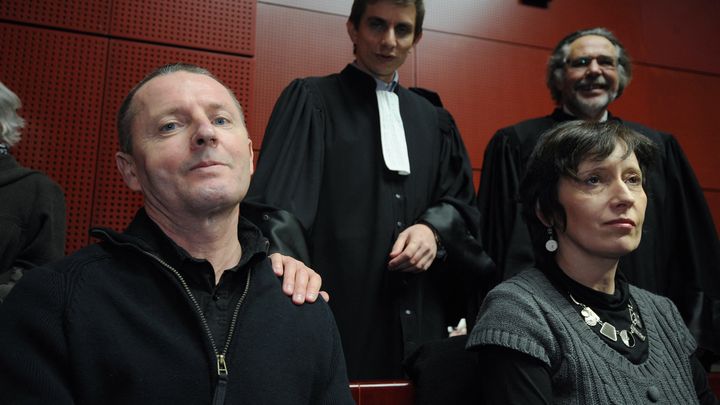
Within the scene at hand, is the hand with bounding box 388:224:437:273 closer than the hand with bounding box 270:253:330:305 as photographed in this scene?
No

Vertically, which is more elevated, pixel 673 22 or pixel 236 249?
pixel 673 22

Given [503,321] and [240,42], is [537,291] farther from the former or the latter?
[240,42]

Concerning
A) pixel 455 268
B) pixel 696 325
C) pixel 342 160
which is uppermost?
pixel 342 160

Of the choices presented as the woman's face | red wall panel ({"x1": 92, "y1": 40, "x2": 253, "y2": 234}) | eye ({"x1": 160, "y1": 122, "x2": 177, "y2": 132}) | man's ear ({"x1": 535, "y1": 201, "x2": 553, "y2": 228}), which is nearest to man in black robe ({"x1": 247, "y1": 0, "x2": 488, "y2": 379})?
man's ear ({"x1": 535, "y1": 201, "x2": 553, "y2": 228})

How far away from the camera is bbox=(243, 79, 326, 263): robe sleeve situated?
179 cm

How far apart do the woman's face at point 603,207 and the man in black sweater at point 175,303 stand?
0.64 m

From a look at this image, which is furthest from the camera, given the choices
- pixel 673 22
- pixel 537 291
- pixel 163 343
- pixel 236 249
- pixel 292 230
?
pixel 673 22

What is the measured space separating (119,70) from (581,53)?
1943 mm

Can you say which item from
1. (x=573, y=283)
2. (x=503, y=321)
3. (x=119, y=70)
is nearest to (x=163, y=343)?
(x=503, y=321)

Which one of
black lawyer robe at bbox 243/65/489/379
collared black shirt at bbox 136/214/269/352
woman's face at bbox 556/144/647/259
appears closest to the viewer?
collared black shirt at bbox 136/214/269/352

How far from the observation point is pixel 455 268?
2.10 m

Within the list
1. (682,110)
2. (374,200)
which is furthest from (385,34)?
(682,110)

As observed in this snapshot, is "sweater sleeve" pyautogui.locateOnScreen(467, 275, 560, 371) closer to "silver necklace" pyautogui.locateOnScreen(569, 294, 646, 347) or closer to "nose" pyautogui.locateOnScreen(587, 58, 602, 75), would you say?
"silver necklace" pyautogui.locateOnScreen(569, 294, 646, 347)

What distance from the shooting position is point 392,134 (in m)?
2.24
